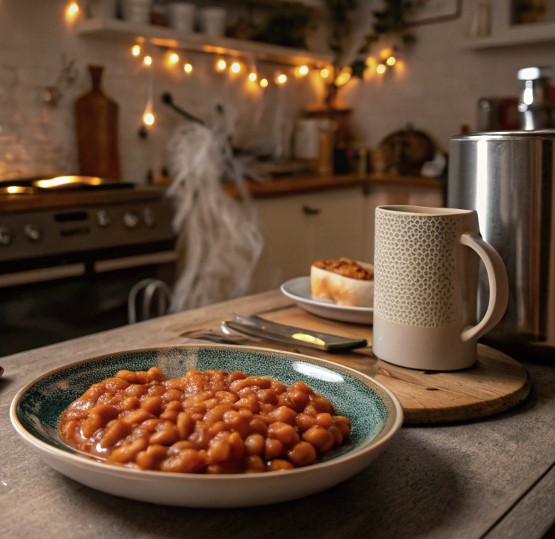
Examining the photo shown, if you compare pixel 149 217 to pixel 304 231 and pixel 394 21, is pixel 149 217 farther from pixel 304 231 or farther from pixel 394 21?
pixel 394 21

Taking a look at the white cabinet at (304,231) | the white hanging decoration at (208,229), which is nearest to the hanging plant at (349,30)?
the white cabinet at (304,231)

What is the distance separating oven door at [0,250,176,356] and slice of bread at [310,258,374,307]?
1.48 meters

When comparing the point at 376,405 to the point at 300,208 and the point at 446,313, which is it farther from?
the point at 300,208

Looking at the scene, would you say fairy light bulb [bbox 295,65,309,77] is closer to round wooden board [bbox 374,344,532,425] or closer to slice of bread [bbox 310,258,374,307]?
slice of bread [bbox 310,258,374,307]

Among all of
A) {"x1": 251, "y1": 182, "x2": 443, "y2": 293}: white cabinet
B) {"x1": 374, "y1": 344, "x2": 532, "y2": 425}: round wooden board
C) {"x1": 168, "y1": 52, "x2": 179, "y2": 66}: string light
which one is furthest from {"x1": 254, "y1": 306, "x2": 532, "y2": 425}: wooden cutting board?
{"x1": 168, "y1": 52, "x2": 179, "y2": 66}: string light

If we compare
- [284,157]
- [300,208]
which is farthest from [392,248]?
[284,157]

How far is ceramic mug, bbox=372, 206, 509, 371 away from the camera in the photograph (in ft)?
2.55

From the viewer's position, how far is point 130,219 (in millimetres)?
2611

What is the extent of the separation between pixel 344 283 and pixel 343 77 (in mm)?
3724

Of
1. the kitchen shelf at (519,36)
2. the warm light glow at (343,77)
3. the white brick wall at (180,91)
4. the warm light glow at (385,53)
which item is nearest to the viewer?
the white brick wall at (180,91)

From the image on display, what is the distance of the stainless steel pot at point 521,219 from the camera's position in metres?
0.84

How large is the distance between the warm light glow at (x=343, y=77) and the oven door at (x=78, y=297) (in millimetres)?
2267

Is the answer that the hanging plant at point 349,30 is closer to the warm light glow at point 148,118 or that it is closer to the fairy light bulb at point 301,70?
the fairy light bulb at point 301,70

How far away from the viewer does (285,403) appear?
613mm
